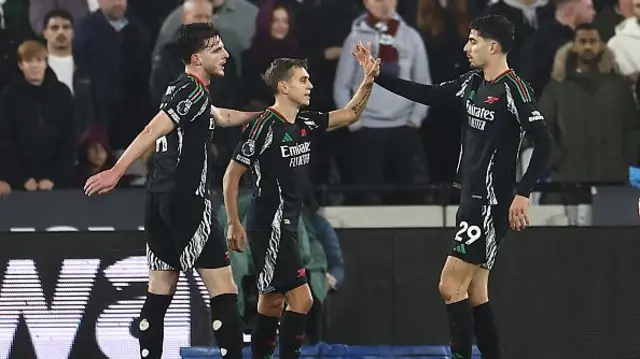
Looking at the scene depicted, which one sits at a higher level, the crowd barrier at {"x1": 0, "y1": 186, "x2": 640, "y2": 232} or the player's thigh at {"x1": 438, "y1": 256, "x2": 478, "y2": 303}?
the crowd barrier at {"x1": 0, "y1": 186, "x2": 640, "y2": 232}

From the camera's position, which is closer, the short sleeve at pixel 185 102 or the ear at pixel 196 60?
the short sleeve at pixel 185 102

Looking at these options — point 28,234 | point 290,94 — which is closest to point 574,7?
point 290,94

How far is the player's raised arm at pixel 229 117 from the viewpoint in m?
7.64

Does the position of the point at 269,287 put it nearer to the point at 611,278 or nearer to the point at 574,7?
the point at 611,278

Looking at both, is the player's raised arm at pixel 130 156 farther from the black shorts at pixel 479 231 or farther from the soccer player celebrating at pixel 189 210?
the black shorts at pixel 479 231

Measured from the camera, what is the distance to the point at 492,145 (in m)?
7.36

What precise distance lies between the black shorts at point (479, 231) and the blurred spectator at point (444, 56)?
3.03 metres

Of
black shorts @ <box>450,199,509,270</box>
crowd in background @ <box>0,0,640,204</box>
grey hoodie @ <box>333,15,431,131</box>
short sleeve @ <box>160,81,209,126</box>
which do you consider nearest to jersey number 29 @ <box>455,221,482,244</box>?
black shorts @ <box>450,199,509,270</box>

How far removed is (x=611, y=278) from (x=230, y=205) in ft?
9.55

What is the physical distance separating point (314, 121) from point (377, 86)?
2.56 m

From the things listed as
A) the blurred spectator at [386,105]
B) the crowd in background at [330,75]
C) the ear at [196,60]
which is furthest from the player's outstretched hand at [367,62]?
the blurred spectator at [386,105]

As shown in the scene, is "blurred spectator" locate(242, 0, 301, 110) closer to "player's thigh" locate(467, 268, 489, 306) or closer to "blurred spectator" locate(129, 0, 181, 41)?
"blurred spectator" locate(129, 0, 181, 41)

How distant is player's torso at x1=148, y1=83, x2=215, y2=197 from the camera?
284 inches

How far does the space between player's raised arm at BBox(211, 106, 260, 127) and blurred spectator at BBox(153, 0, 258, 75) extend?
2.53 m
